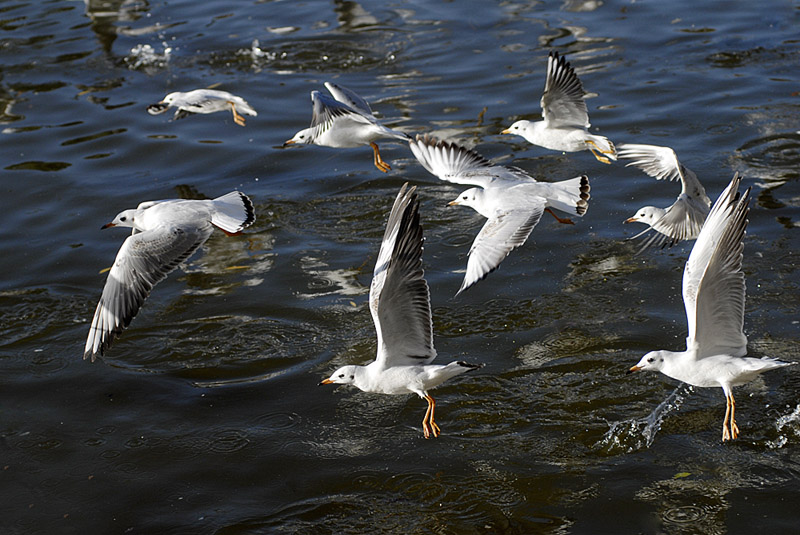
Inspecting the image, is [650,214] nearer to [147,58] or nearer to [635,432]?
[635,432]

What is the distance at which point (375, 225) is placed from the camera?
9.70m

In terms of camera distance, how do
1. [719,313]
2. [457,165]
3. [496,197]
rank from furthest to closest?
[457,165] < [496,197] < [719,313]

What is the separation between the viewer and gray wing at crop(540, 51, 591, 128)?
951 centimetres

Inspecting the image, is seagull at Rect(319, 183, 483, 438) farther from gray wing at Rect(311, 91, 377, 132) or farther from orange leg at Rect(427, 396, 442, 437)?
gray wing at Rect(311, 91, 377, 132)

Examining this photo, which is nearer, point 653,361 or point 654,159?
point 653,361

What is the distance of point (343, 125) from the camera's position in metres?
9.93

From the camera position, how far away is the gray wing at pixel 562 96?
9.51m

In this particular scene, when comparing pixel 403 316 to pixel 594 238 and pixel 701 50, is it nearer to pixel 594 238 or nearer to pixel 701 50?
pixel 594 238

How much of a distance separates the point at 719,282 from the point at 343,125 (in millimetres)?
5057

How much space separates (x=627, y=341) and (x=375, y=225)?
3.18 m

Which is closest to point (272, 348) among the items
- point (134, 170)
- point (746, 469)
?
point (746, 469)

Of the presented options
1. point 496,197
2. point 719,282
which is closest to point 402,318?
point 719,282

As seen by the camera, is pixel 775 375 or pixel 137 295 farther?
pixel 137 295

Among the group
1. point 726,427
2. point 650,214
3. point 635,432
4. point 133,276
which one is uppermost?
point 133,276
